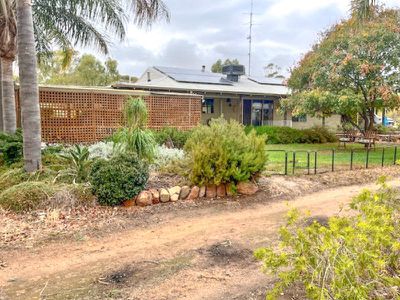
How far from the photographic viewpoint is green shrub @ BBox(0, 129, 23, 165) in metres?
7.40

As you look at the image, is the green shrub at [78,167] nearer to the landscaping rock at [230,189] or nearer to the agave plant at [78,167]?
the agave plant at [78,167]

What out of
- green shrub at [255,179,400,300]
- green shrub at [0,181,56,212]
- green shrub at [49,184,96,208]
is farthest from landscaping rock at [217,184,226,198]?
green shrub at [255,179,400,300]

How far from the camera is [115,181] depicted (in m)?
5.72

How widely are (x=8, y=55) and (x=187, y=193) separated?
19.5ft

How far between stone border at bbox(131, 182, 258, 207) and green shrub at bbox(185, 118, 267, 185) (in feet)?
0.57

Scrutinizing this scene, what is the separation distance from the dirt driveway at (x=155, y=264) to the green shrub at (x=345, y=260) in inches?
26.6

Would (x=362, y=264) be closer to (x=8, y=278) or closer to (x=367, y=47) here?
(x=8, y=278)

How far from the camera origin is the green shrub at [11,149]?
7398mm

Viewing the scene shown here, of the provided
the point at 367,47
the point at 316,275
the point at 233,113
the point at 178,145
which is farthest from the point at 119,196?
the point at 233,113

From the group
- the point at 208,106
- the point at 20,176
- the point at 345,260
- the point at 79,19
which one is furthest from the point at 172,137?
the point at 208,106

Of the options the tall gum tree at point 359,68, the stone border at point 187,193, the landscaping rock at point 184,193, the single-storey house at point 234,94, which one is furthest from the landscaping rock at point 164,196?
the single-storey house at point 234,94

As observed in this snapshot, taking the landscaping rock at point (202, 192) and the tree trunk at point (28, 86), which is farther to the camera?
the landscaping rock at point (202, 192)

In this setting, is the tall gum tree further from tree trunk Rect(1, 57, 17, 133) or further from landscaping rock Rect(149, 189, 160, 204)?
tree trunk Rect(1, 57, 17, 133)

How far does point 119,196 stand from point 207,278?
2.65 m
